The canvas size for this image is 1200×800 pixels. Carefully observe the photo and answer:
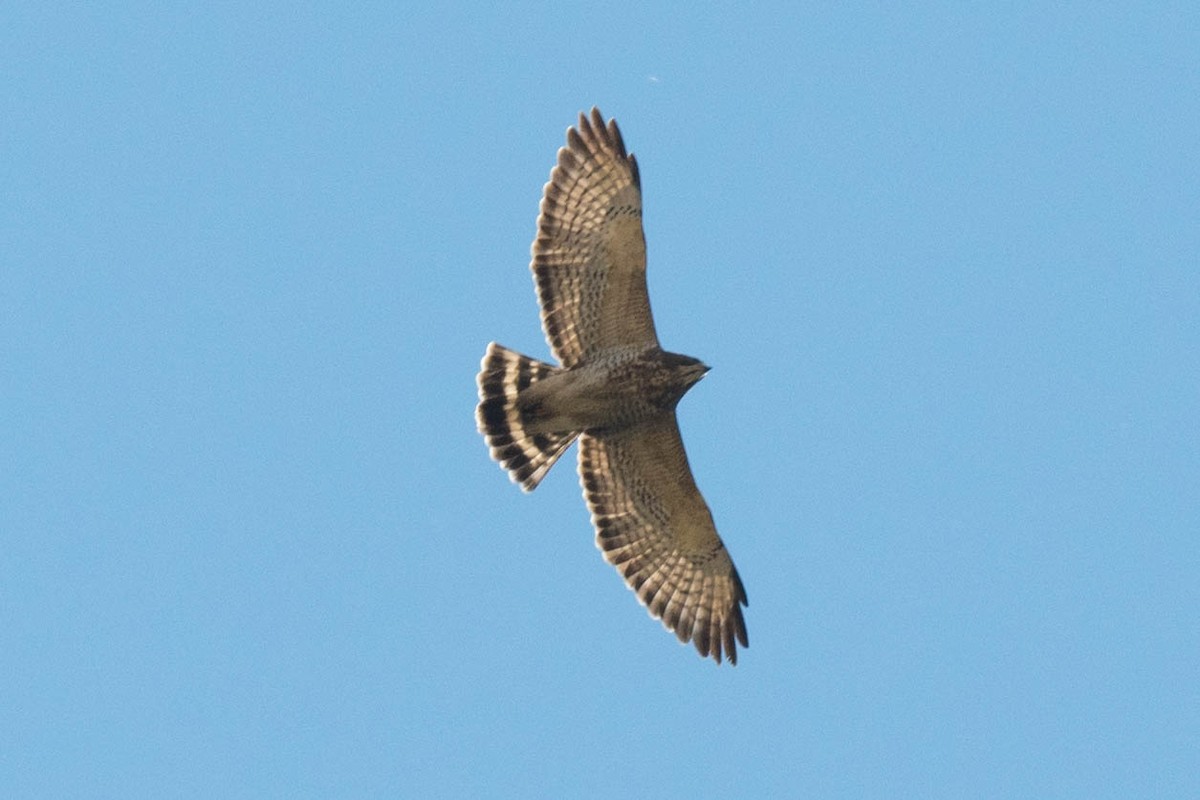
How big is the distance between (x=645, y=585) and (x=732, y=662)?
975 millimetres

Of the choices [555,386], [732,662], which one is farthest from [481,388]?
[732,662]

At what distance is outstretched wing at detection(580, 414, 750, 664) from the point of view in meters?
17.4

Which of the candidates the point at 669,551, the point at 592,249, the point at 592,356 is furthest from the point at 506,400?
the point at 669,551

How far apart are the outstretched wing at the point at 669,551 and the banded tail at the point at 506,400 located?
2.56 ft

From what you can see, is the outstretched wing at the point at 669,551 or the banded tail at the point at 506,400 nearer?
the banded tail at the point at 506,400

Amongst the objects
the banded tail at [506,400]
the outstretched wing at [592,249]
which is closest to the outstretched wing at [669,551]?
the banded tail at [506,400]

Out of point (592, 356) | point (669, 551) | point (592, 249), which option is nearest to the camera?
point (592, 249)

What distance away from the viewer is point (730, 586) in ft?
58.0

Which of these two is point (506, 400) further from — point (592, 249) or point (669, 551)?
point (669, 551)

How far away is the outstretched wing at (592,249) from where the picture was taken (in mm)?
16344

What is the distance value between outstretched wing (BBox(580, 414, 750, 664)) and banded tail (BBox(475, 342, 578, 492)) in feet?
2.56

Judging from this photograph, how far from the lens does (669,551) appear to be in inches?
696

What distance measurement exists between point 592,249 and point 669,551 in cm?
285

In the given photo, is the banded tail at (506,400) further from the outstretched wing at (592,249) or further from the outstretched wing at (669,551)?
the outstretched wing at (669,551)
